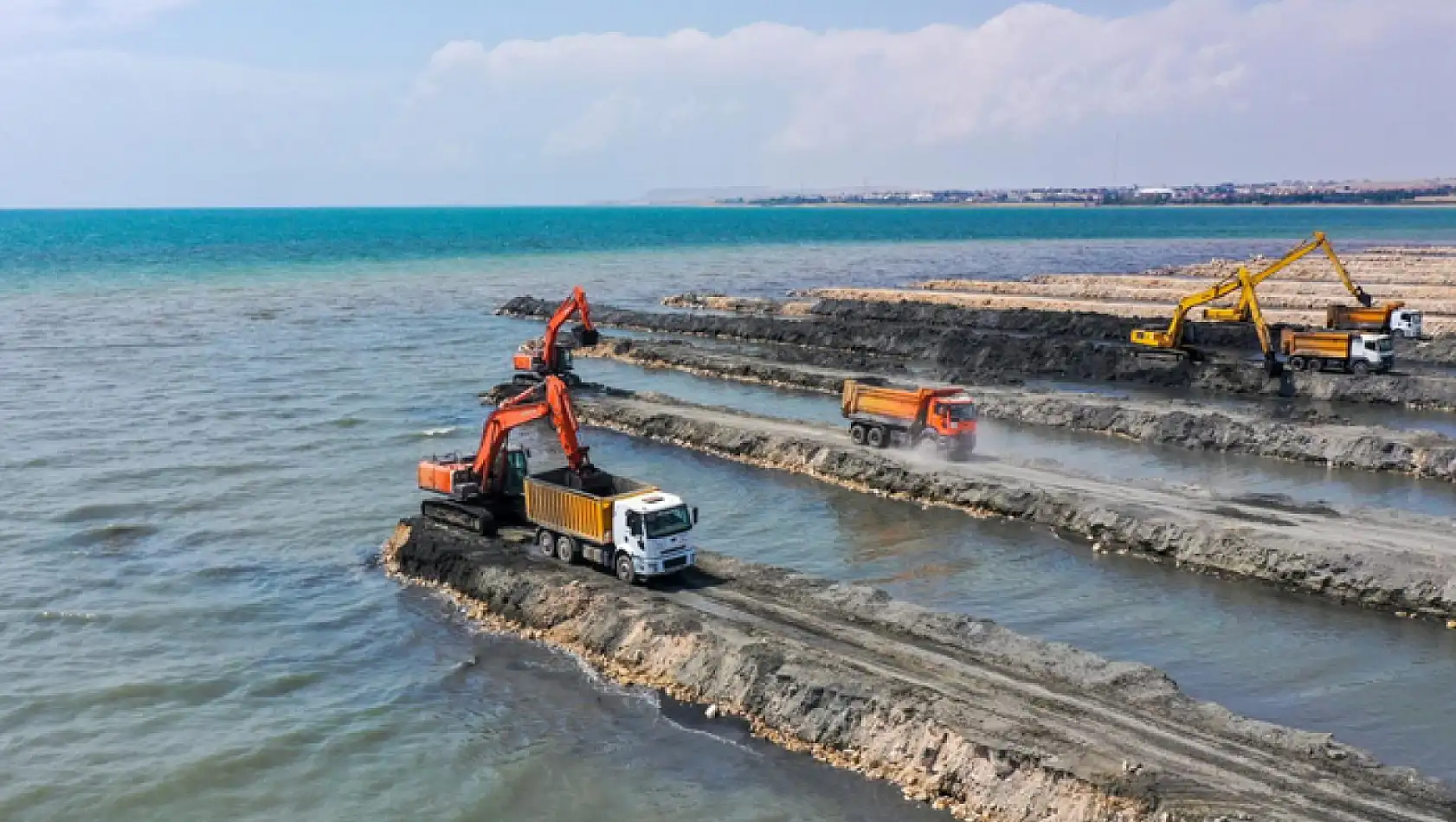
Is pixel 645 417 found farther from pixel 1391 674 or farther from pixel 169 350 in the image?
pixel 169 350

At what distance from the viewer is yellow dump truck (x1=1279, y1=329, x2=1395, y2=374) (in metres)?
59.6

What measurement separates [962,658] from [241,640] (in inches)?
695

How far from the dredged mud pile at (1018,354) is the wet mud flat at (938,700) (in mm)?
35878

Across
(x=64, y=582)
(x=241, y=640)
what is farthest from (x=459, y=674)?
(x=64, y=582)

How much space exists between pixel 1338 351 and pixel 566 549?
155ft

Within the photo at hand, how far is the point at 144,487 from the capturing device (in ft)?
137

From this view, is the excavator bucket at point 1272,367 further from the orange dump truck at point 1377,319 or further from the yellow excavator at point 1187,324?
the orange dump truck at point 1377,319

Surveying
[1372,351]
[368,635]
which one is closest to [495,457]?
[368,635]

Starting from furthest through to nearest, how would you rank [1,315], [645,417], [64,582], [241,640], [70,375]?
[1,315] → [70,375] → [645,417] → [64,582] → [241,640]

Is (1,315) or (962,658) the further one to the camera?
(1,315)

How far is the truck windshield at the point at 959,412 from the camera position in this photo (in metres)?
43.8

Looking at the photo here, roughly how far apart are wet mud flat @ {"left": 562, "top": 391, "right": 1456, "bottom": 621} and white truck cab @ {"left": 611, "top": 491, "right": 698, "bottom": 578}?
1289 centimetres

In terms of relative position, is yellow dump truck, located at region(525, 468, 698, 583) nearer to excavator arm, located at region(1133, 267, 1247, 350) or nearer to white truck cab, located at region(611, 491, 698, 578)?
white truck cab, located at region(611, 491, 698, 578)

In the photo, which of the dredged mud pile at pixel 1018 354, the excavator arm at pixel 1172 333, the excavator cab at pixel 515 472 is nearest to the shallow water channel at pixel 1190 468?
the dredged mud pile at pixel 1018 354
